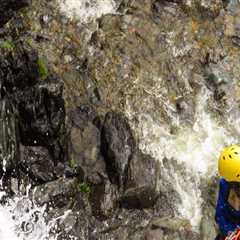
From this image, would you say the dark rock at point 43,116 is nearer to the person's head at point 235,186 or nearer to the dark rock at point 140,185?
the dark rock at point 140,185

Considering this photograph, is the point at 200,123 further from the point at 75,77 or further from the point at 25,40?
the point at 25,40

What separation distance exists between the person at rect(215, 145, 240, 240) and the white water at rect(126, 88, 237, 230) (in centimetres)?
347

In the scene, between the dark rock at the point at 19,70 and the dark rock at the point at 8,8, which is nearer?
the dark rock at the point at 19,70

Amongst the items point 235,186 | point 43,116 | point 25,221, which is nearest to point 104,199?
point 25,221

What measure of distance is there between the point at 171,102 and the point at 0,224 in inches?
174

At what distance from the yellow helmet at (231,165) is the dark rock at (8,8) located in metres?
5.56

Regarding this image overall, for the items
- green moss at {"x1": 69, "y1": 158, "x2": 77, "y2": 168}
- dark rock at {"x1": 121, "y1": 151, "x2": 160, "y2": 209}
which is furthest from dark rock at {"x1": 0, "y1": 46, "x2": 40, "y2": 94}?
dark rock at {"x1": 121, "y1": 151, "x2": 160, "y2": 209}

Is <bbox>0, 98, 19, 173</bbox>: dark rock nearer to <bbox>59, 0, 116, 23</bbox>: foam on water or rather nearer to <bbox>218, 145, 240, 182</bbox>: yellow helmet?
<bbox>59, 0, 116, 23</bbox>: foam on water

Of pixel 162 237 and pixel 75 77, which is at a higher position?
pixel 75 77

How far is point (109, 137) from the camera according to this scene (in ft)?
32.1

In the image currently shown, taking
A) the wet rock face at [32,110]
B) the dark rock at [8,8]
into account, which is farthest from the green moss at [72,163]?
the dark rock at [8,8]

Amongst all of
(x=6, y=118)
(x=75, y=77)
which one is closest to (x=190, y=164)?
(x=75, y=77)

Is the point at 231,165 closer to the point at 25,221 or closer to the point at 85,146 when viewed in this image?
the point at 25,221

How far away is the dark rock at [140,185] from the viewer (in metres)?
Result: 9.31
